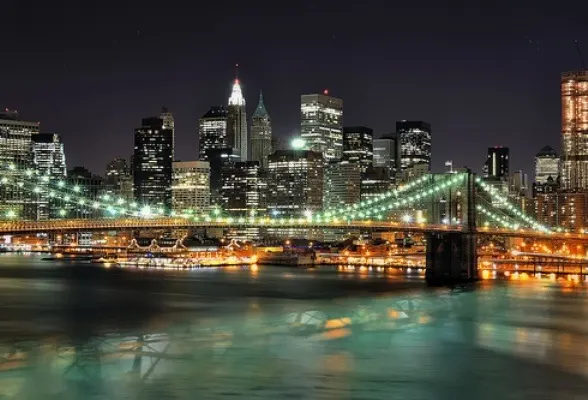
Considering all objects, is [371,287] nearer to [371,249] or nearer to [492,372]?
[492,372]

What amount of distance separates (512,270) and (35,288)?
4193cm

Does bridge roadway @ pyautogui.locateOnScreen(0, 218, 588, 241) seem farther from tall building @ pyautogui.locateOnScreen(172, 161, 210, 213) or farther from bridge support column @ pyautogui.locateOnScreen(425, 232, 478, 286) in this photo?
tall building @ pyautogui.locateOnScreen(172, 161, 210, 213)

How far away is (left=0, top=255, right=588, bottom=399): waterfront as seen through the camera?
27.1 meters

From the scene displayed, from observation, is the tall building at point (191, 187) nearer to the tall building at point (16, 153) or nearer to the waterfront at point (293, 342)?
the tall building at point (16, 153)

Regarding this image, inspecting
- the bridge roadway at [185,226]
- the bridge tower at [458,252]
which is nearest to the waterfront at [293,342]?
the bridge roadway at [185,226]

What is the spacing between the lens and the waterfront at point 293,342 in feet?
88.8

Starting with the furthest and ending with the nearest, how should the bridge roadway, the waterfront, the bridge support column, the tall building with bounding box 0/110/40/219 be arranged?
the tall building with bounding box 0/110/40/219 < the bridge support column < the bridge roadway < the waterfront

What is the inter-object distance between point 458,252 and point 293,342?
114ft

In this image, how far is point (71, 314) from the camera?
148 feet

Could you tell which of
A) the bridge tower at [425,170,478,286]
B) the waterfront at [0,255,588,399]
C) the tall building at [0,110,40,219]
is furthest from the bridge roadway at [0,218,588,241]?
A: the tall building at [0,110,40,219]

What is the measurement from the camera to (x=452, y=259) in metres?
68.0

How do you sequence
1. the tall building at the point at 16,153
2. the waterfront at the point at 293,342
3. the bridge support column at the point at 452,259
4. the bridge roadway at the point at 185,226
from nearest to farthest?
the waterfront at the point at 293,342 → the bridge roadway at the point at 185,226 → the bridge support column at the point at 452,259 → the tall building at the point at 16,153

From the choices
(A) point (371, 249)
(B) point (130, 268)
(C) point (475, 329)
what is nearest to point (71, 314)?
(C) point (475, 329)

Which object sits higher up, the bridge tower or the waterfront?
the bridge tower
